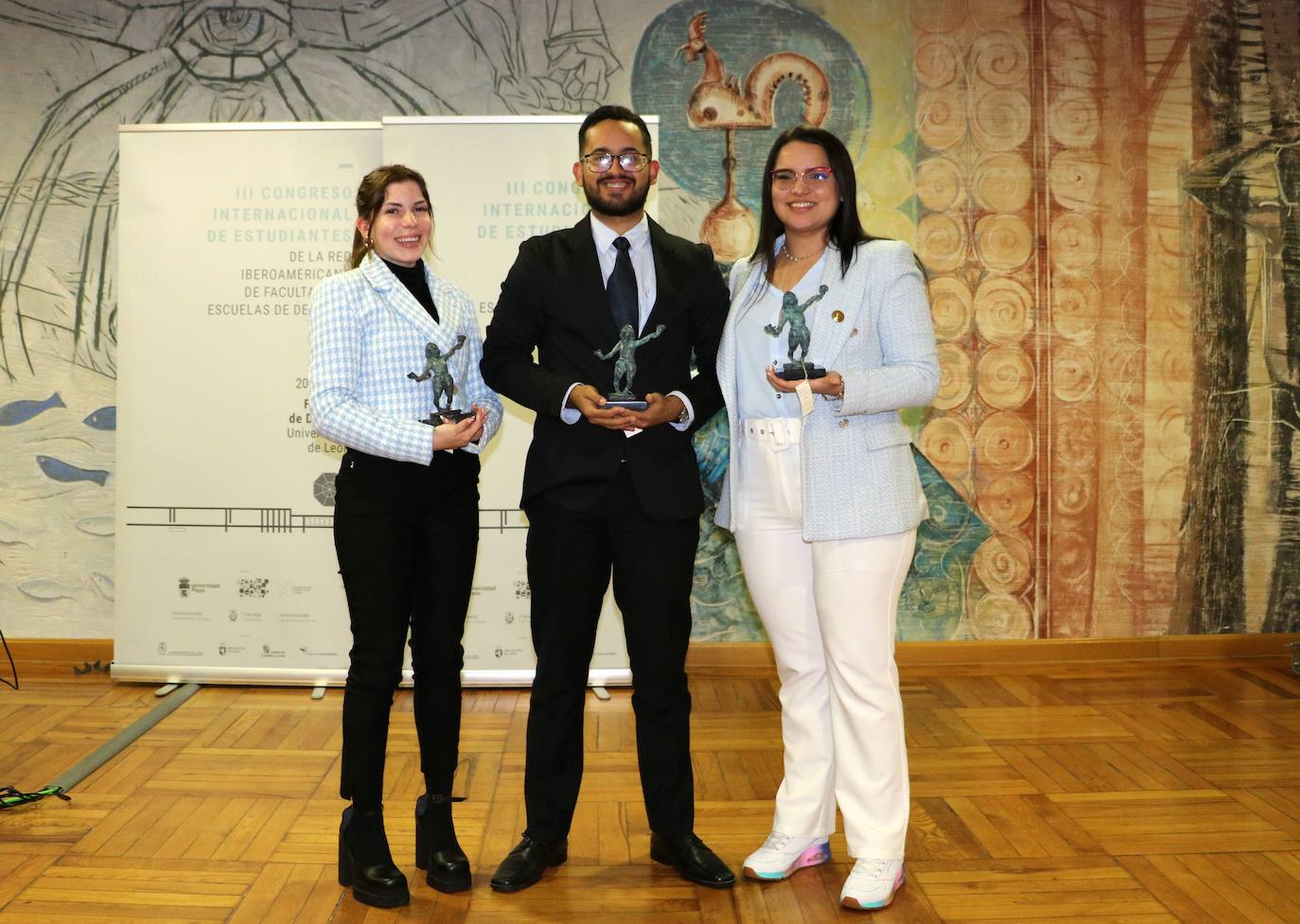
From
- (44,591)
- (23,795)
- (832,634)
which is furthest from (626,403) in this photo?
(44,591)

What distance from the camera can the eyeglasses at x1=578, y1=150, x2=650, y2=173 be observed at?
2.63m

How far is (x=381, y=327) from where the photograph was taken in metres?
2.63

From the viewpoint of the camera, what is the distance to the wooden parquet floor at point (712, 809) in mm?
2670

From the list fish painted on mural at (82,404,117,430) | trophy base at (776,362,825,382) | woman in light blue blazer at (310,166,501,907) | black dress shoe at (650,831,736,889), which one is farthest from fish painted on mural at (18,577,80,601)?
trophy base at (776,362,825,382)

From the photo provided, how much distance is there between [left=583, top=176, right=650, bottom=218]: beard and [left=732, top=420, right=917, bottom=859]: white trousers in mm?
556

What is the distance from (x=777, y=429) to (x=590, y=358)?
450 millimetres

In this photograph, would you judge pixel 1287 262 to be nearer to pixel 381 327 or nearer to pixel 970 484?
pixel 970 484

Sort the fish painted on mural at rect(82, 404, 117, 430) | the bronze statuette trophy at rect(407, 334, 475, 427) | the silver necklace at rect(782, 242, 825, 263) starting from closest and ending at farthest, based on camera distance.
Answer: the bronze statuette trophy at rect(407, 334, 475, 427), the silver necklace at rect(782, 242, 825, 263), the fish painted on mural at rect(82, 404, 117, 430)

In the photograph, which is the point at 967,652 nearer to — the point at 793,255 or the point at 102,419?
the point at 793,255

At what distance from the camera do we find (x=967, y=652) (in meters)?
4.92

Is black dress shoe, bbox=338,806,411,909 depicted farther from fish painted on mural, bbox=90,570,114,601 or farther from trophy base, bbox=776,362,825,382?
fish painted on mural, bbox=90,570,114,601

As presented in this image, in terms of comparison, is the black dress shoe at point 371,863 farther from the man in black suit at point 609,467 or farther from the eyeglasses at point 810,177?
the eyeglasses at point 810,177

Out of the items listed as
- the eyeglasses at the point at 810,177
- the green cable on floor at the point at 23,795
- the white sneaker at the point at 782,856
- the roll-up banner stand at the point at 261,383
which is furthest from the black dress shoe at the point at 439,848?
the roll-up banner stand at the point at 261,383

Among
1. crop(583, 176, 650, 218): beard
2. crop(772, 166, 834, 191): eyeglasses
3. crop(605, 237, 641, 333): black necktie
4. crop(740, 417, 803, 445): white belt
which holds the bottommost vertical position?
crop(740, 417, 803, 445): white belt
